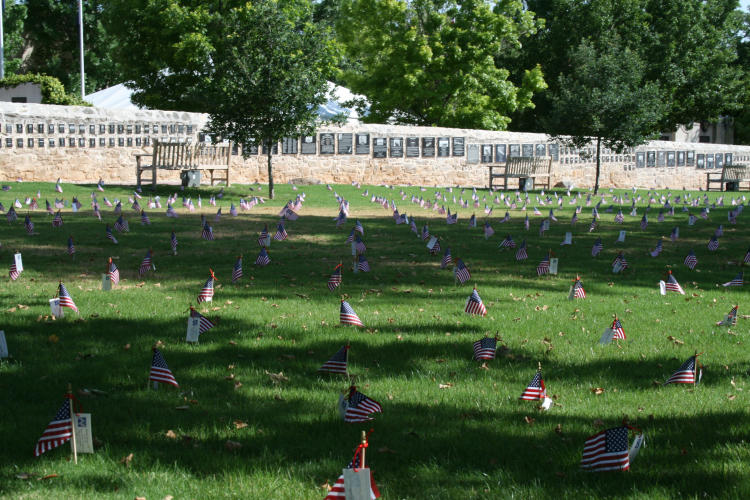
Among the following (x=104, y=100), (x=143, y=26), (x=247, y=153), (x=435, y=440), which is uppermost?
(x=143, y=26)

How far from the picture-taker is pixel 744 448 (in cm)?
384

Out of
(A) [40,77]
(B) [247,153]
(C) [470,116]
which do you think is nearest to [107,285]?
(B) [247,153]

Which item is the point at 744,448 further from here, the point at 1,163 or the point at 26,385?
the point at 1,163

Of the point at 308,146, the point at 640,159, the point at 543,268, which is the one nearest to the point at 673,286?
the point at 543,268

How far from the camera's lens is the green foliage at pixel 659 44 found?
46.1m

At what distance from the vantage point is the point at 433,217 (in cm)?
1625

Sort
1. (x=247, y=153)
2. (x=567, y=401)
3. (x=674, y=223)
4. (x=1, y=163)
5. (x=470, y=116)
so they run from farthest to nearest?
(x=470, y=116) → (x=247, y=153) → (x=1, y=163) → (x=674, y=223) → (x=567, y=401)

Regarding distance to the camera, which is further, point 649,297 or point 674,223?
point 674,223

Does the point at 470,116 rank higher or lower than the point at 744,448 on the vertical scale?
higher

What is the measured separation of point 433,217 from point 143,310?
10087 millimetres

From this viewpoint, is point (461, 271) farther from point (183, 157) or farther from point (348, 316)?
point (183, 157)

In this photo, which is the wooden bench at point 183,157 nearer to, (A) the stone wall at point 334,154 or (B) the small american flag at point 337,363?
(A) the stone wall at point 334,154

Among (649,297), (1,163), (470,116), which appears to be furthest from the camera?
(470,116)

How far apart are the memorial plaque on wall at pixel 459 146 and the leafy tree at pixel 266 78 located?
11.3 metres
